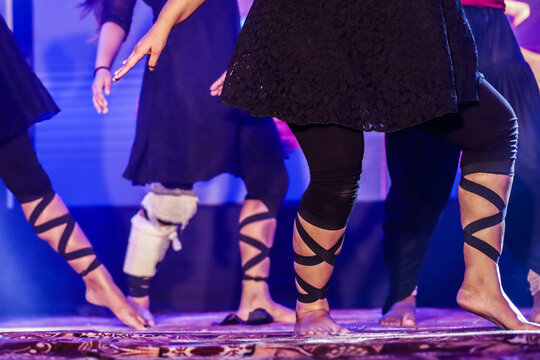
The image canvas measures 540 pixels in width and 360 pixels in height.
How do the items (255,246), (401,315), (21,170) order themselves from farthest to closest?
1. (255,246)
2. (21,170)
3. (401,315)

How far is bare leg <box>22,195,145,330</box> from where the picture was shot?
2.26m

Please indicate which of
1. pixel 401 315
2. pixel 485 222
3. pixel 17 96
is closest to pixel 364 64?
pixel 485 222

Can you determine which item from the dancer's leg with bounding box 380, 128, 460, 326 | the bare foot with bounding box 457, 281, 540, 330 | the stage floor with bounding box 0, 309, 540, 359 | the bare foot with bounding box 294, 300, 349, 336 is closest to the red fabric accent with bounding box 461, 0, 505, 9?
the dancer's leg with bounding box 380, 128, 460, 326

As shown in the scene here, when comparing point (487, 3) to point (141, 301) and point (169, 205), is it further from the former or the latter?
point (141, 301)

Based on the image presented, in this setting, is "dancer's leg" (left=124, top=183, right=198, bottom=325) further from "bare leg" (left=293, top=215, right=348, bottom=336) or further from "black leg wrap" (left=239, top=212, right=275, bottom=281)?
"bare leg" (left=293, top=215, right=348, bottom=336)

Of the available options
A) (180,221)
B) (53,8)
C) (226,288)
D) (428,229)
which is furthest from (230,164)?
(53,8)

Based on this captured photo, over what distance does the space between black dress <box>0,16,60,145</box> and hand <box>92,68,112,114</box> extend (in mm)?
167

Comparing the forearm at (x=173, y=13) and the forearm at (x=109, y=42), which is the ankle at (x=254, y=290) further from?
the forearm at (x=173, y=13)

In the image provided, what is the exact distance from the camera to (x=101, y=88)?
2436mm

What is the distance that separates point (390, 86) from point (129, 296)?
164 cm

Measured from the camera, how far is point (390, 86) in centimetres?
132

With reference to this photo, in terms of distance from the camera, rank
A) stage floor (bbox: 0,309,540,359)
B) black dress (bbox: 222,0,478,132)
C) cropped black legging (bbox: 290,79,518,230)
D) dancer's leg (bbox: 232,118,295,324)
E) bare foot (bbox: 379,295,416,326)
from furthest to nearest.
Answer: dancer's leg (bbox: 232,118,295,324) → bare foot (bbox: 379,295,416,326) → cropped black legging (bbox: 290,79,518,230) → black dress (bbox: 222,0,478,132) → stage floor (bbox: 0,309,540,359)

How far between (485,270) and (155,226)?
1.39 metres

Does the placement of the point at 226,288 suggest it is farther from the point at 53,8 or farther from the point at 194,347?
the point at 194,347
